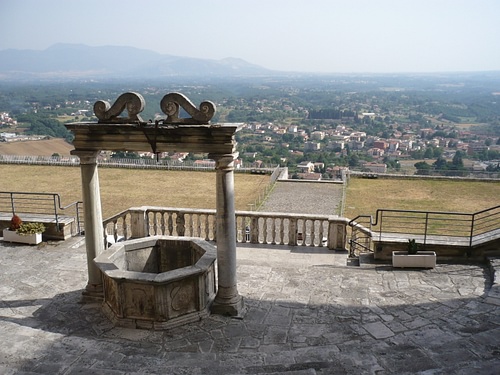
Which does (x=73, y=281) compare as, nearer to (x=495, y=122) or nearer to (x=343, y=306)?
(x=343, y=306)

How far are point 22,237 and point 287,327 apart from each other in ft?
23.4

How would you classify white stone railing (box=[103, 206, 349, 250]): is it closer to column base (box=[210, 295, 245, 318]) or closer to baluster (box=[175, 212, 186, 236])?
baluster (box=[175, 212, 186, 236])

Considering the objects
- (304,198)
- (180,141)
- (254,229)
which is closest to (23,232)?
(254,229)

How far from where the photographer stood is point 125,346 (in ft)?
20.7

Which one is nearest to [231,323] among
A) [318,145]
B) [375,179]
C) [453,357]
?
[453,357]

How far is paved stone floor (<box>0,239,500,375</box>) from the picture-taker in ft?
18.3

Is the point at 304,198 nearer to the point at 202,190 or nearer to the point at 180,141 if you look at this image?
the point at 202,190

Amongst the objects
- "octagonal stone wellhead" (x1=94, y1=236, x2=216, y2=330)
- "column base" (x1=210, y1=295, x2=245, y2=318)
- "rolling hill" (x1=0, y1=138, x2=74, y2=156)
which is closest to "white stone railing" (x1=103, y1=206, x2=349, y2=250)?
"octagonal stone wellhead" (x1=94, y1=236, x2=216, y2=330)

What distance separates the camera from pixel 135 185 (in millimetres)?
21000

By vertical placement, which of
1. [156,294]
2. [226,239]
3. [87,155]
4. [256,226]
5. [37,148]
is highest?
[87,155]

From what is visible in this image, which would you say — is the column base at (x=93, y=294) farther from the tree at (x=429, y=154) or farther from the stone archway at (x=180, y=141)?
the tree at (x=429, y=154)

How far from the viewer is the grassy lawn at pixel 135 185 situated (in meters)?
18.2

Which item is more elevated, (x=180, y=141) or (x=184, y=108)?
(x=184, y=108)

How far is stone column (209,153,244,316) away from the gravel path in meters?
9.72
